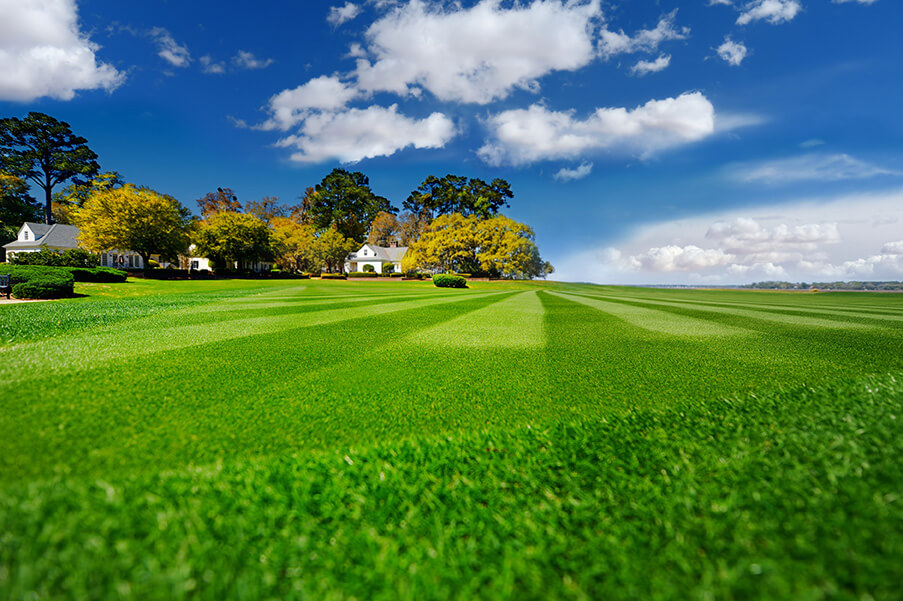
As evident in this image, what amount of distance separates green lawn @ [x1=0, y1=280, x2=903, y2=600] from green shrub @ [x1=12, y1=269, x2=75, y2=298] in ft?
48.0

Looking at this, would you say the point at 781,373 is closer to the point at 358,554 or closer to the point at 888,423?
the point at 888,423

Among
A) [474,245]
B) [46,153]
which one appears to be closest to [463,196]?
[474,245]

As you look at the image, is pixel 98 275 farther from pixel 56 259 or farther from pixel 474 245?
pixel 474 245

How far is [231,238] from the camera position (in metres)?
45.7

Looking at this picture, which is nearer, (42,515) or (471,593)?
(471,593)

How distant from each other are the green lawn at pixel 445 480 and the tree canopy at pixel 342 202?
70.9m

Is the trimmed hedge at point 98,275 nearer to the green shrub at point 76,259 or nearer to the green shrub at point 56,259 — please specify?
the green shrub at point 56,259

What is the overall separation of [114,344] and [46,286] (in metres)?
14.6

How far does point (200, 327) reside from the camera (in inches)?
269

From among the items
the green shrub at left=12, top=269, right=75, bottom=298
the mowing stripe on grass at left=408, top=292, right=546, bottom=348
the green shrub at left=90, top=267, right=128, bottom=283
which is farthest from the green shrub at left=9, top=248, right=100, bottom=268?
the mowing stripe on grass at left=408, top=292, right=546, bottom=348

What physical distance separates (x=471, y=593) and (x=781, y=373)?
470 cm

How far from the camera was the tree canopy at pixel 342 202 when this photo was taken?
6938cm

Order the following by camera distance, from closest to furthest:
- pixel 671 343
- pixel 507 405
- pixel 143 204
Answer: pixel 507 405 → pixel 671 343 → pixel 143 204

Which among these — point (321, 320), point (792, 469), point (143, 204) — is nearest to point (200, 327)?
point (321, 320)
